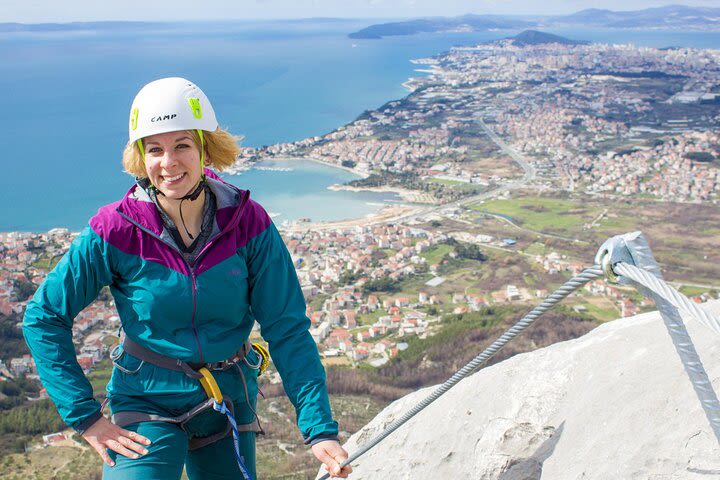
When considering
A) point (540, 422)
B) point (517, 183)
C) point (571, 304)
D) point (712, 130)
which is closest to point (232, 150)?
point (540, 422)

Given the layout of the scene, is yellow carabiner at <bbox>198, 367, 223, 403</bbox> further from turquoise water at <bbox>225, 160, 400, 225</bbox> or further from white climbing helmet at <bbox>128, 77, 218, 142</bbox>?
turquoise water at <bbox>225, 160, 400, 225</bbox>

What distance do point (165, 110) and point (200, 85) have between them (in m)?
91.5

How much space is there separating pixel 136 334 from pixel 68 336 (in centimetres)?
19

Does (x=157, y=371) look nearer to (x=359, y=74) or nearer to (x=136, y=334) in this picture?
(x=136, y=334)

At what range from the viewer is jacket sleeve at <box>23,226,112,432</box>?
6.04 ft

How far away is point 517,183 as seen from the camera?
46.2 metres

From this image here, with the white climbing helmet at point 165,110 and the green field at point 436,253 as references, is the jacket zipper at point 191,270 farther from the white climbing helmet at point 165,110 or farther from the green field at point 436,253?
the green field at point 436,253

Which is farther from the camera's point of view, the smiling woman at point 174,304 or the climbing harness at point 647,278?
the smiling woman at point 174,304

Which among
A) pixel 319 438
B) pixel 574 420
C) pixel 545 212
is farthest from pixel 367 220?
pixel 319 438

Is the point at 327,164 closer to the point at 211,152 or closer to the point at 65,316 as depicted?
the point at 211,152

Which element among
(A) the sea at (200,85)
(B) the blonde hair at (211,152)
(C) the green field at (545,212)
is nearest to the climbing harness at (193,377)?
(B) the blonde hair at (211,152)

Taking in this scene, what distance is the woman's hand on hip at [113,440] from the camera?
1864 millimetres

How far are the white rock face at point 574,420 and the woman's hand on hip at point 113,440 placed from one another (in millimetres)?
1350

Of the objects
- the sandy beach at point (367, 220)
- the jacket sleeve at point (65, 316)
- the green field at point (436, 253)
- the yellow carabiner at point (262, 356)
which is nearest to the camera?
the jacket sleeve at point (65, 316)
